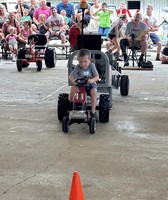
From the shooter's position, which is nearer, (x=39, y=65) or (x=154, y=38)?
(x=39, y=65)

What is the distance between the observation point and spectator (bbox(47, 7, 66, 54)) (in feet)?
60.2

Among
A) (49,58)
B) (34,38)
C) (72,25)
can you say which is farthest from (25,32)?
(72,25)

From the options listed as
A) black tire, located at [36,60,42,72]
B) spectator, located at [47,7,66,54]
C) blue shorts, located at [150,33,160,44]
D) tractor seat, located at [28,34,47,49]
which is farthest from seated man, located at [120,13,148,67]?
spectator, located at [47,7,66,54]

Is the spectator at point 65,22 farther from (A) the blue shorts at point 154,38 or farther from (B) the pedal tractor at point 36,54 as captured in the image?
(B) the pedal tractor at point 36,54

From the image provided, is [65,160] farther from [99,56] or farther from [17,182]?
[99,56]

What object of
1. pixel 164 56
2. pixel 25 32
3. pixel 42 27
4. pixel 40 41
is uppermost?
pixel 42 27

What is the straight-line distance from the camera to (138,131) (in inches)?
269

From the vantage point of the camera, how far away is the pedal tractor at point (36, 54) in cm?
1385

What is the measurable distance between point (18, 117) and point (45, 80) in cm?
427

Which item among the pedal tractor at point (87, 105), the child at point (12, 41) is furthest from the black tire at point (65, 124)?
the child at point (12, 41)

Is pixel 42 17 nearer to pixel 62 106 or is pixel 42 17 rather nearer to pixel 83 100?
pixel 62 106

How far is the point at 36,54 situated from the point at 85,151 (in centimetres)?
857

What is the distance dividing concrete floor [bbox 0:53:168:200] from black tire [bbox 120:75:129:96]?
120 mm

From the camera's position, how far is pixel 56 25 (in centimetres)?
1847
